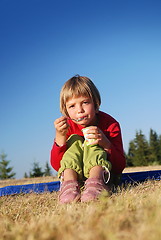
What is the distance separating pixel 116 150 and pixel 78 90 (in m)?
0.79

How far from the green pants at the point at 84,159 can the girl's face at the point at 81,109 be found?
0.31 meters

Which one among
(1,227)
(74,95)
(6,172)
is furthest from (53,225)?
(6,172)

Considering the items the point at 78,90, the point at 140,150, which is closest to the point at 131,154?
the point at 140,150

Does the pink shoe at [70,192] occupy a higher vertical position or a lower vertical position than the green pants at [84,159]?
lower

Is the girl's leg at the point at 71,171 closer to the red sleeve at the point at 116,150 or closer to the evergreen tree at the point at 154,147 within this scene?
the red sleeve at the point at 116,150

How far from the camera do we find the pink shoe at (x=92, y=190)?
216 cm

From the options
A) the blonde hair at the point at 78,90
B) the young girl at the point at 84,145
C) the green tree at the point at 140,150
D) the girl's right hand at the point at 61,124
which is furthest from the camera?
the green tree at the point at 140,150

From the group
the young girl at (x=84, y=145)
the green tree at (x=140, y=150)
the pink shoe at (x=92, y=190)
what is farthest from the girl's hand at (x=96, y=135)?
the green tree at (x=140, y=150)

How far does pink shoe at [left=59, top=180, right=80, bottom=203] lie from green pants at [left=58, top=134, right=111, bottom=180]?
0.67 ft

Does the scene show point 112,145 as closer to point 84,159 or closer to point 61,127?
point 84,159

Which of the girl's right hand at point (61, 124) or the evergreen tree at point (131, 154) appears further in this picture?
the evergreen tree at point (131, 154)

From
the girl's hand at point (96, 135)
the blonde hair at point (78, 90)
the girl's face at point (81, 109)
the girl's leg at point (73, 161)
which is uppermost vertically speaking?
the blonde hair at point (78, 90)

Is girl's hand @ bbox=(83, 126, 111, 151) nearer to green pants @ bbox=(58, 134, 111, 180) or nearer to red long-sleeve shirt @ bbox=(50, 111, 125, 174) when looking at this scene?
green pants @ bbox=(58, 134, 111, 180)

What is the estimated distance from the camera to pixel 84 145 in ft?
9.23
